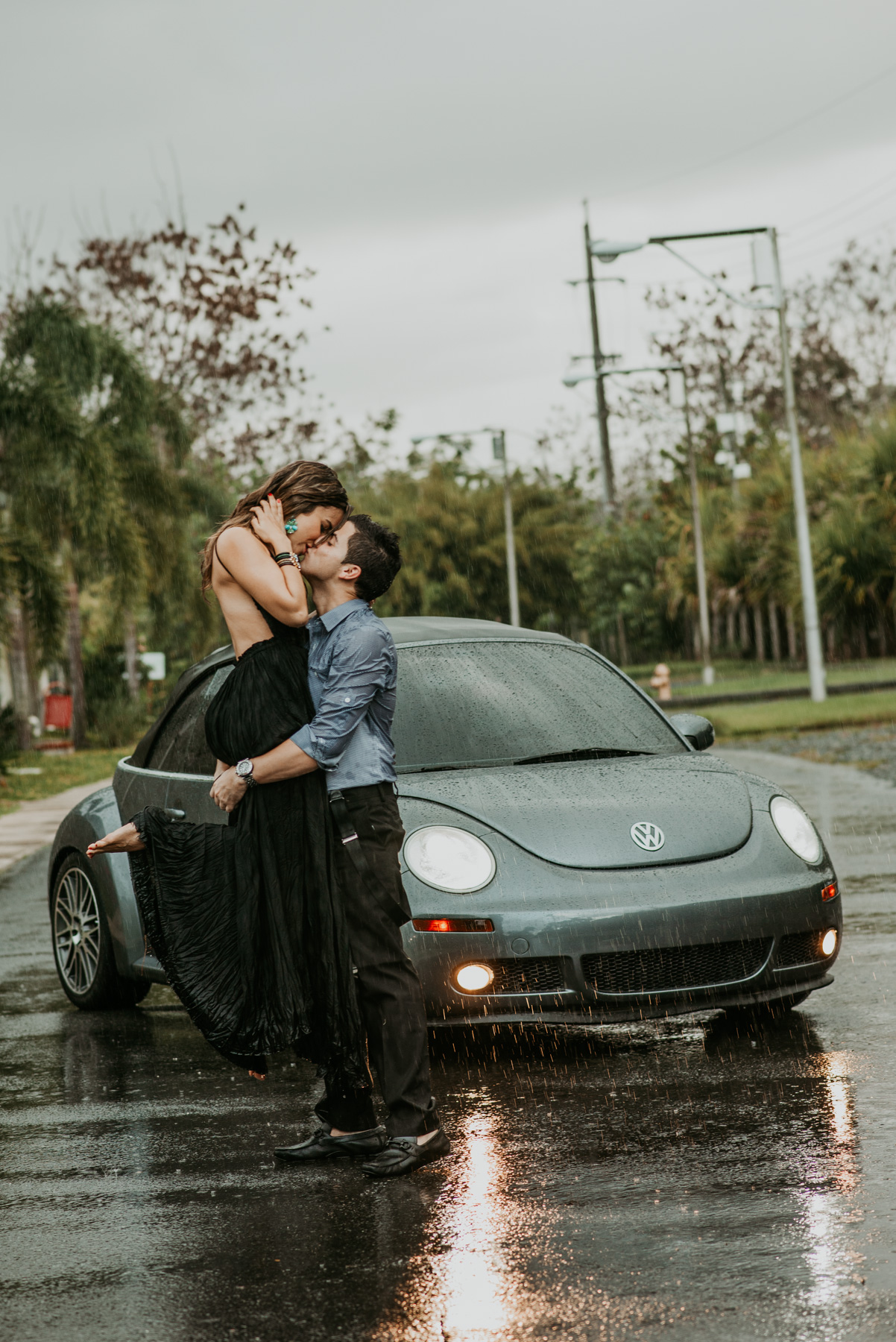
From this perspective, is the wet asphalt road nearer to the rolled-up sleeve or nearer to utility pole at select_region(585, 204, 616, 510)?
the rolled-up sleeve

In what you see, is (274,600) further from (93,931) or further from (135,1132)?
(93,931)

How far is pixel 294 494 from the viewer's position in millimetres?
4672

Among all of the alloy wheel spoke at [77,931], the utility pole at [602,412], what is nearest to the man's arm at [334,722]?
the alloy wheel spoke at [77,931]

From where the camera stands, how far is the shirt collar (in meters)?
4.56

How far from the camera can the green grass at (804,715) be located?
24312 mm

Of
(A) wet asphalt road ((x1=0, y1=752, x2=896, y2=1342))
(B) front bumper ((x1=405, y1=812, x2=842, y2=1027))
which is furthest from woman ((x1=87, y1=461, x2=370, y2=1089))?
(B) front bumper ((x1=405, y1=812, x2=842, y2=1027))

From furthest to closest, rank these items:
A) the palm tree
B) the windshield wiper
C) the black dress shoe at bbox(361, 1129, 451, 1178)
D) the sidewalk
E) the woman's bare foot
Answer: the palm tree
the sidewalk
the windshield wiper
the woman's bare foot
the black dress shoe at bbox(361, 1129, 451, 1178)

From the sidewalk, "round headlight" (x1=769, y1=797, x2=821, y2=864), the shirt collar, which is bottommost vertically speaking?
the sidewalk

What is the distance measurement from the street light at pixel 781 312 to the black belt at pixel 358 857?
21.5 m

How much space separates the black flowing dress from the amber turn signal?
0.72 m

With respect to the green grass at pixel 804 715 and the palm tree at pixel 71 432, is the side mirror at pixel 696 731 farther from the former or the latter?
the palm tree at pixel 71 432

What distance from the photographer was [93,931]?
22.8 ft

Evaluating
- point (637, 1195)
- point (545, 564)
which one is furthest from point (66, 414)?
point (545, 564)

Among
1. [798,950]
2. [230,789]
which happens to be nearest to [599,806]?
[798,950]
